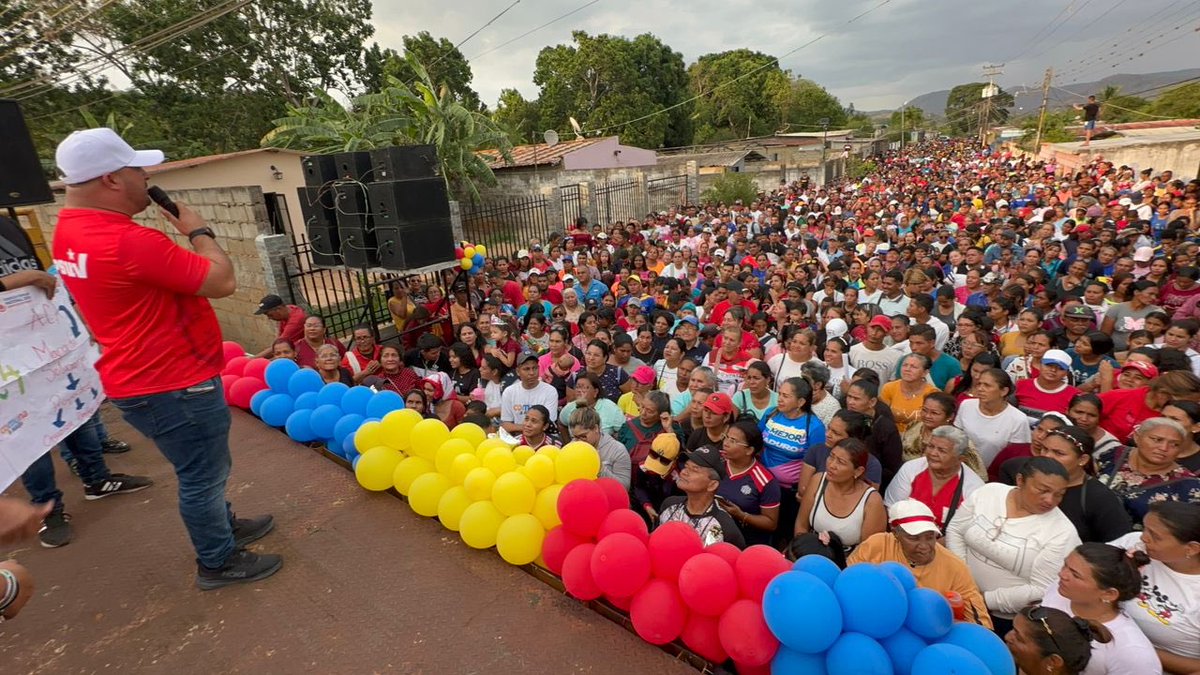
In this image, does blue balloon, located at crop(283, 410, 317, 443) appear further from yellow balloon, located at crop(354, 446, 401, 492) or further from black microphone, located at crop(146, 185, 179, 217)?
black microphone, located at crop(146, 185, 179, 217)

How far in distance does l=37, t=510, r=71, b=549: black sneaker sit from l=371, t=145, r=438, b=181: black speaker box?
11.8ft

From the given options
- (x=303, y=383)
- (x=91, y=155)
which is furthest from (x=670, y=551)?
(x=303, y=383)

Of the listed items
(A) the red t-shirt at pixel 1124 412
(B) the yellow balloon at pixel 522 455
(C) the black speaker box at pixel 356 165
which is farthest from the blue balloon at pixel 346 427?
(A) the red t-shirt at pixel 1124 412

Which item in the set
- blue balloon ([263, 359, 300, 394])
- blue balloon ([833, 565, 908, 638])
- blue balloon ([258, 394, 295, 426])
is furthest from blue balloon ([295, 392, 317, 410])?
blue balloon ([833, 565, 908, 638])

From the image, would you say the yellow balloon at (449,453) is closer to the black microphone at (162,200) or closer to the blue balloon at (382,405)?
the blue balloon at (382,405)

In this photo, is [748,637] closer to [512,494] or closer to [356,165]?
[512,494]

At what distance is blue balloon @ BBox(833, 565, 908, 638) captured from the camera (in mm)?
1905

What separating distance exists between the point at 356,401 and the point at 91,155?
202 cm

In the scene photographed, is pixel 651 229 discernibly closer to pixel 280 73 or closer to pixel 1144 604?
pixel 1144 604

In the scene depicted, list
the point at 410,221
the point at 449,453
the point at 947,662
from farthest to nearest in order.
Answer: the point at 410,221 → the point at 449,453 → the point at 947,662

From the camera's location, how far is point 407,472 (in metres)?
3.11

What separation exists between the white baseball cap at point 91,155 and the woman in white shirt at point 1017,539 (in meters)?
3.87

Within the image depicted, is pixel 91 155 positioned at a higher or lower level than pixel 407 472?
higher

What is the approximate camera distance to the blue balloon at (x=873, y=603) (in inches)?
75.0
